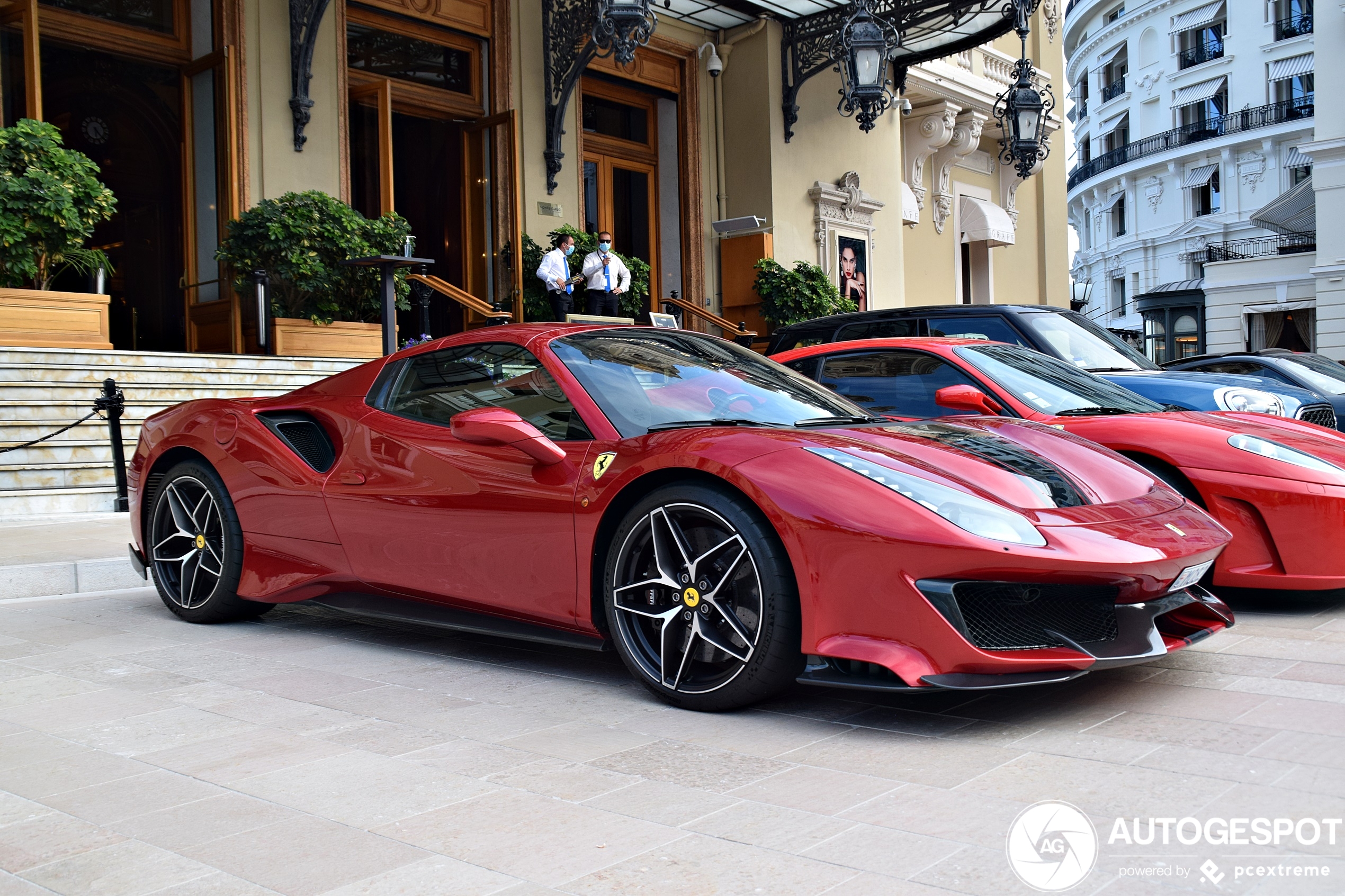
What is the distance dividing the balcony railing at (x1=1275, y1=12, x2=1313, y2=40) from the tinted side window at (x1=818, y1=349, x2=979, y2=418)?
5511cm

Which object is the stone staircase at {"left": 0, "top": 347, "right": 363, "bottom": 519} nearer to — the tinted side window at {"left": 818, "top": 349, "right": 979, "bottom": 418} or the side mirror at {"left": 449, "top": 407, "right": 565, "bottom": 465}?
the tinted side window at {"left": 818, "top": 349, "right": 979, "bottom": 418}

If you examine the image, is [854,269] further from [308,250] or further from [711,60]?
[308,250]

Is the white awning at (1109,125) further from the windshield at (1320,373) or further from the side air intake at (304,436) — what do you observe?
the side air intake at (304,436)

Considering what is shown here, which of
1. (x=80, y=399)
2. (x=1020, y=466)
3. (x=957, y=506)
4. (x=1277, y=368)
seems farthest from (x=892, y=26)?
(x=957, y=506)

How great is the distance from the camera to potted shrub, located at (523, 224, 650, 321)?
606 inches

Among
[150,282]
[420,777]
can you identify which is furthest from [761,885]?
[150,282]

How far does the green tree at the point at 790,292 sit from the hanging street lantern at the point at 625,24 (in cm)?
608

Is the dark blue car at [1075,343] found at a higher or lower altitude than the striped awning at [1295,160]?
lower

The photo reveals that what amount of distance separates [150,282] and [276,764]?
16.6 meters

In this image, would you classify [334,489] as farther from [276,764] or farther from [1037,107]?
[1037,107]

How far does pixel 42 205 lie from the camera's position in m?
9.95

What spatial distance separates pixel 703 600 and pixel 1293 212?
3970cm

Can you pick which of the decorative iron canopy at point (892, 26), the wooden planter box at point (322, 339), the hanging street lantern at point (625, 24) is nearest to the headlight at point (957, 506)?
the wooden planter box at point (322, 339)

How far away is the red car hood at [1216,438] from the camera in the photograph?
445 cm
